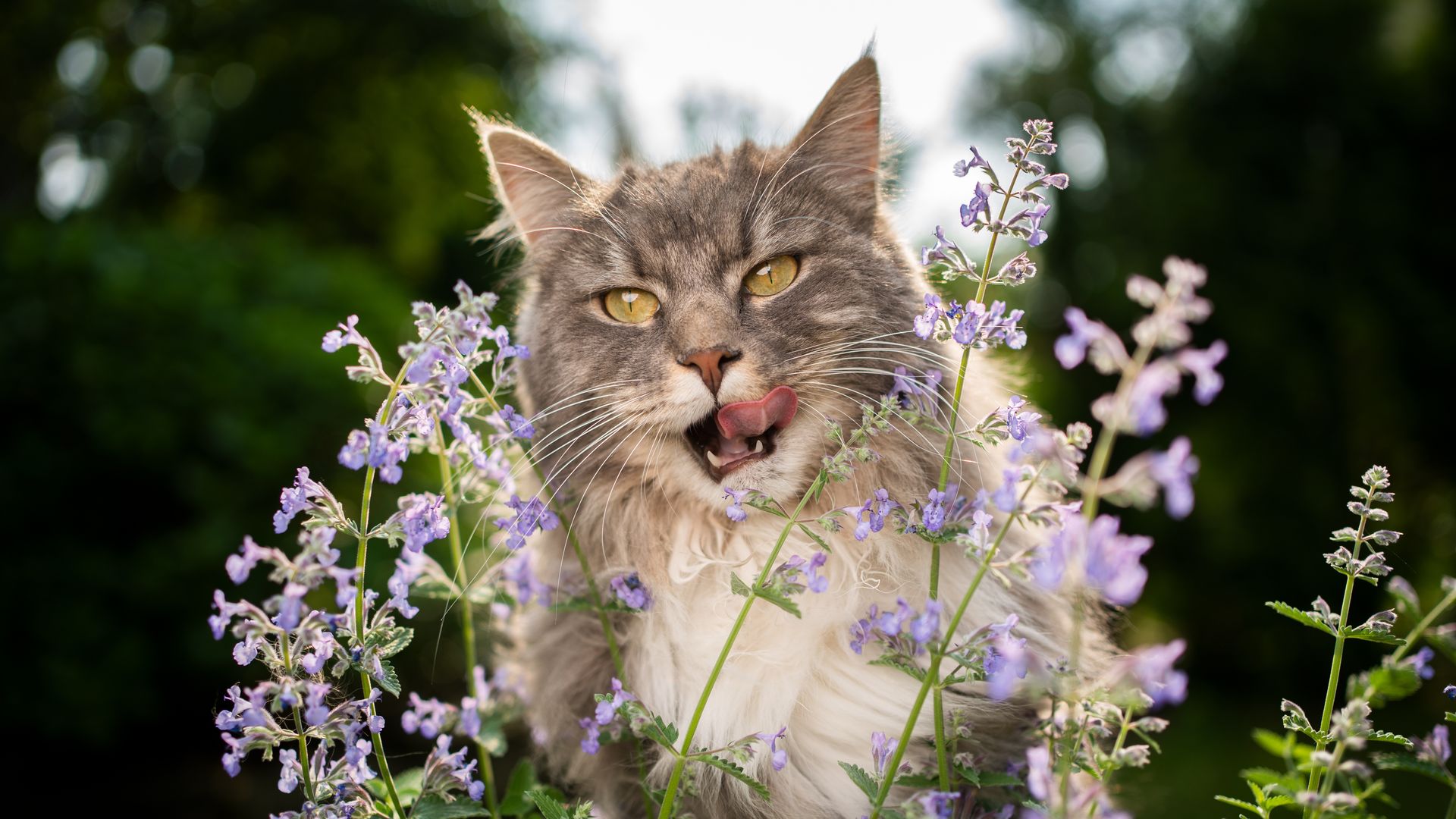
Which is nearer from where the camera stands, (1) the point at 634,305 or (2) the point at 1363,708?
(2) the point at 1363,708

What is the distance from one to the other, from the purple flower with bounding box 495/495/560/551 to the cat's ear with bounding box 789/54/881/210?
1.06 meters

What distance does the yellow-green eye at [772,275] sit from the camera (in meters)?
1.96

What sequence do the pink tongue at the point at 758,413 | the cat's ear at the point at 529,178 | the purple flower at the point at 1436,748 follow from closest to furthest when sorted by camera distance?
the purple flower at the point at 1436,748 < the pink tongue at the point at 758,413 < the cat's ear at the point at 529,178

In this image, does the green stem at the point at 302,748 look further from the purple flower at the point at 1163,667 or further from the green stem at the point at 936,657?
the purple flower at the point at 1163,667

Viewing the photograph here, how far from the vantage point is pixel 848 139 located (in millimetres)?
2127

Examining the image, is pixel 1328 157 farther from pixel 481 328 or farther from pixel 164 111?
pixel 164 111

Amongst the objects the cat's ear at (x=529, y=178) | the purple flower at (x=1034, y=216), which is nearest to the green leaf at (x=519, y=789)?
the purple flower at (x=1034, y=216)

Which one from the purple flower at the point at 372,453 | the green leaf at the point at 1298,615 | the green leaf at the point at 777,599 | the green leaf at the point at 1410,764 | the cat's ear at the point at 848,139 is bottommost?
the purple flower at the point at 372,453

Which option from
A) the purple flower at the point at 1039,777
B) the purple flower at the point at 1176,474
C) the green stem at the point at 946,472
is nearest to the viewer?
the purple flower at the point at 1176,474

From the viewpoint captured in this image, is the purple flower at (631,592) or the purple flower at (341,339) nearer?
the purple flower at (341,339)

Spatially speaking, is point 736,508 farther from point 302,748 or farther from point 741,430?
point 302,748

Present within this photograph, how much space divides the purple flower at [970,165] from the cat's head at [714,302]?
49 centimetres

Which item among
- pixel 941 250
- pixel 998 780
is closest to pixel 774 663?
pixel 998 780

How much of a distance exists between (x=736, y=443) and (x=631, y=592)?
1.16 ft
